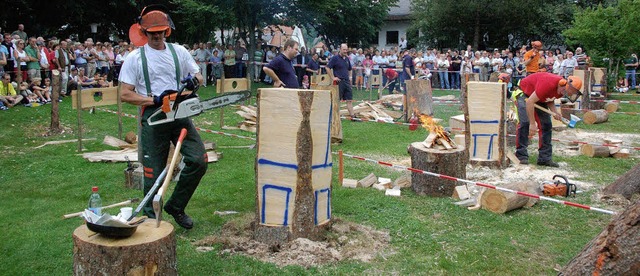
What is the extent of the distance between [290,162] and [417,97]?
32.3 feet

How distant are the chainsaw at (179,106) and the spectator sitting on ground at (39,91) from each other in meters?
12.4

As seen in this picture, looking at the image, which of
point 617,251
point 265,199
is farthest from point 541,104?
point 617,251

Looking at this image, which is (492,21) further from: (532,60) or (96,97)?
(96,97)

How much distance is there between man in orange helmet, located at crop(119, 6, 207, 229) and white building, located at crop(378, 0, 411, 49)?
41725 mm

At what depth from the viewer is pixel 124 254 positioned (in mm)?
3738

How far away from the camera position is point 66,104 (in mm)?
15750

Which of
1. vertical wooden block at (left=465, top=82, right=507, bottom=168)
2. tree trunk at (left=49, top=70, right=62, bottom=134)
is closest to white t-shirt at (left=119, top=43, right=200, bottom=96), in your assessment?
vertical wooden block at (left=465, top=82, right=507, bottom=168)

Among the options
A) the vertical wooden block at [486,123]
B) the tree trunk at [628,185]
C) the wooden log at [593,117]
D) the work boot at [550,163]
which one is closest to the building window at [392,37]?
the wooden log at [593,117]

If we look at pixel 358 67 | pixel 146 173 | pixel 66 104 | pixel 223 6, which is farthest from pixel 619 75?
pixel 146 173

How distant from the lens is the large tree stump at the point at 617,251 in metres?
2.86

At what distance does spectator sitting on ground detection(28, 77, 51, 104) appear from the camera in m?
15.9

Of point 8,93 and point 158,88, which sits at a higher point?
point 158,88

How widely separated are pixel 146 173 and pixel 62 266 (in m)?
1.10

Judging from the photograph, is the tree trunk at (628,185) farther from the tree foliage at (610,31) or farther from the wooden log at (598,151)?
the tree foliage at (610,31)
